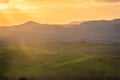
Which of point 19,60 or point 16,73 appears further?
point 19,60

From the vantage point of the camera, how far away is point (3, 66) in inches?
4402

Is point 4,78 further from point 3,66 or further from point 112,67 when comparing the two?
point 112,67

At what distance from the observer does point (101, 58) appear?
11962 cm

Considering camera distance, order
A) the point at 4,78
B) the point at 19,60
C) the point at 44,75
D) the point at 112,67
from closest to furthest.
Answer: the point at 4,78 < the point at 44,75 < the point at 112,67 < the point at 19,60

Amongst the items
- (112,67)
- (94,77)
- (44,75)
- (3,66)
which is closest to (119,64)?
(112,67)

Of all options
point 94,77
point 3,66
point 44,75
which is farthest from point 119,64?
point 3,66

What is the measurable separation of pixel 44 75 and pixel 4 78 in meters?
12.4

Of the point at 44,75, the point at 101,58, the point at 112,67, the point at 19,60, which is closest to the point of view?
the point at 44,75

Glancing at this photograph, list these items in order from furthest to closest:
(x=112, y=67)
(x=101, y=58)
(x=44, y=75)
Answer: (x=101, y=58)
(x=112, y=67)
(x=44, y=75)

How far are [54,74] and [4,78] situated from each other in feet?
48.5

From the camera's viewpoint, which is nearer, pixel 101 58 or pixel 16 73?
pixel 16 73

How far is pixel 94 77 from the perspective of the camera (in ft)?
303

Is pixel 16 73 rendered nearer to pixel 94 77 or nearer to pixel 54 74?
pixel 54 74

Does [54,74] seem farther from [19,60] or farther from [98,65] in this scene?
[19,60]
